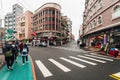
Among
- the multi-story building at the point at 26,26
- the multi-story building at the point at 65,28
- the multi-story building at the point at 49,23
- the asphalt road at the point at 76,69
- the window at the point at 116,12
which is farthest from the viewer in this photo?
the multi-story building at the point at 65,28

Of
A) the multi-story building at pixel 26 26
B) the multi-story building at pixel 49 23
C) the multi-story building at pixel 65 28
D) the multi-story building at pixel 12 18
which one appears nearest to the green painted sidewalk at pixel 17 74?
the multi-story building at pixel 49 23

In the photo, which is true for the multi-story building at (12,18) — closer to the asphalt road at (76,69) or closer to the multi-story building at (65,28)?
the multi-story building at (65,28)

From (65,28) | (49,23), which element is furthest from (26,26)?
(65,28)

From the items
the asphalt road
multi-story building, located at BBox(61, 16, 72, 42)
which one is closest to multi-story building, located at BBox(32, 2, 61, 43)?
multi-story building, located at BBox(61, 16, 72, 42)

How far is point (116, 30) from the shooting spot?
17.2 m

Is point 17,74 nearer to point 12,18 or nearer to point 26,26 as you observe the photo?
point 26,26

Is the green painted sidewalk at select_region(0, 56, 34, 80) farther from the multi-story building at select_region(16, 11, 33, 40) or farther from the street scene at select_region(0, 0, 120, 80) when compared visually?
the multi-story building at select_region(16, 11, 33, 40)

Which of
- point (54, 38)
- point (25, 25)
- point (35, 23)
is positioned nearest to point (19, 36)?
point (25, 25)

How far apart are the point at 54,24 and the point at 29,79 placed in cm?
4697

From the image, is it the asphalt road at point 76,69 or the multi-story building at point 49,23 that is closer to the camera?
the asphalt road at point 76,69

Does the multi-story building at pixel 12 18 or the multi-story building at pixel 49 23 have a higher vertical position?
the multi-story building at pixel 12 18

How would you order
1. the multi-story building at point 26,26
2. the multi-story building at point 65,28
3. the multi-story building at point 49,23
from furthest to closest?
1. the multi-story building at point 65,28
2. the multi-story building at point 26,26
3. the multi-story building at point 49,23

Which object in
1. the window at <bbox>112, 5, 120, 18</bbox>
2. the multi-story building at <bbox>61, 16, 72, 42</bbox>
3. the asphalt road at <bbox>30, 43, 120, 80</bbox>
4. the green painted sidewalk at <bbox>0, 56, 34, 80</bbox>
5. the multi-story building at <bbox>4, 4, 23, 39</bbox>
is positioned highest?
the multi-story building at <bbox>4, 4, 23, 39</bbox>

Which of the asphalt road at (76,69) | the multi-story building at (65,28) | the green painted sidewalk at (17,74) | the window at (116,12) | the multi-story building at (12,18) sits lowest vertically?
the green painted sidewalk at (17,74)
